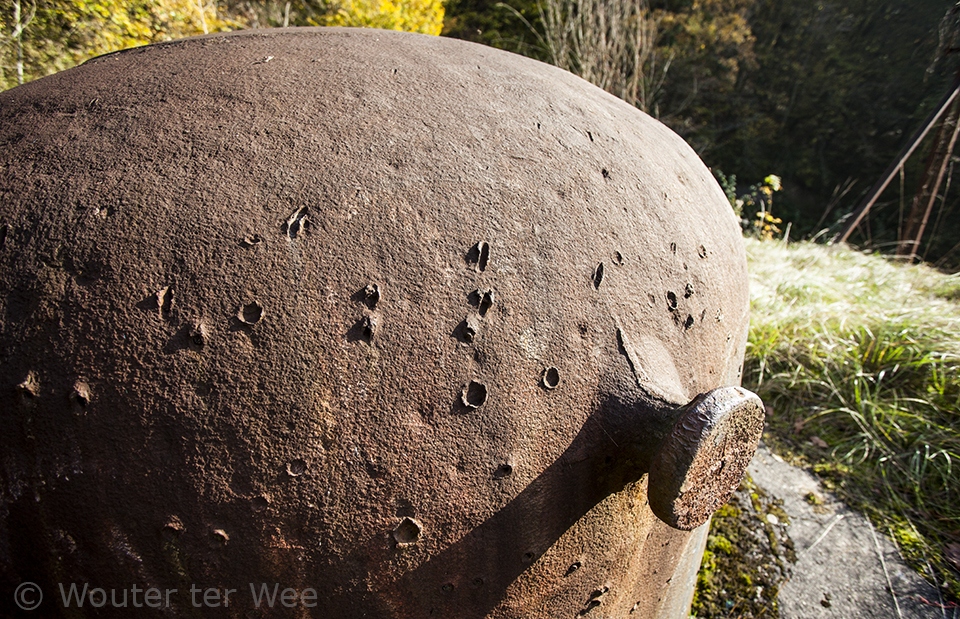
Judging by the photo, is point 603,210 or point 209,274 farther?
point 603,210

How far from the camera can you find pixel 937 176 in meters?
5.29

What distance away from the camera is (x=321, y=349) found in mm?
843

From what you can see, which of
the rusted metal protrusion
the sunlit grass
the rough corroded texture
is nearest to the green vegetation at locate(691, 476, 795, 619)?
the sunlit grass

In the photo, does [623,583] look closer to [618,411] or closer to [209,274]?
[618,411]

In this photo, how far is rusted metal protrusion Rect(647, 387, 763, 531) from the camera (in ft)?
2.84

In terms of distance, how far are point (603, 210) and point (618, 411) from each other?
→ 389mm

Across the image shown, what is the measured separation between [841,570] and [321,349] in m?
2.30

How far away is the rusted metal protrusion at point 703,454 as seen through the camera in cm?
87

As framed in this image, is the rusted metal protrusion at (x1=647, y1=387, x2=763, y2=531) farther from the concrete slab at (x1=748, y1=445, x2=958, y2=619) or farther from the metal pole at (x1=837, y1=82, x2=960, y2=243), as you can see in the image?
the metal pole at (x1=837, y1=82, x2=960, y2=243)

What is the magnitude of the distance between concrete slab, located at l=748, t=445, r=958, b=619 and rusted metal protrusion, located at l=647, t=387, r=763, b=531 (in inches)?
53.4

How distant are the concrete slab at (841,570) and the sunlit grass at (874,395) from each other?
0.12 metres

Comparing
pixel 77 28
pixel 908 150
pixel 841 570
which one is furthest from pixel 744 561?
pixel 77 28

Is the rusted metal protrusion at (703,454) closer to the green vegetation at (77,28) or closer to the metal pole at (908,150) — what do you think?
the metal pole at (908,150)

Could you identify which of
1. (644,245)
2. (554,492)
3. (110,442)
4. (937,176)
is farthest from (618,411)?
(937,176)
